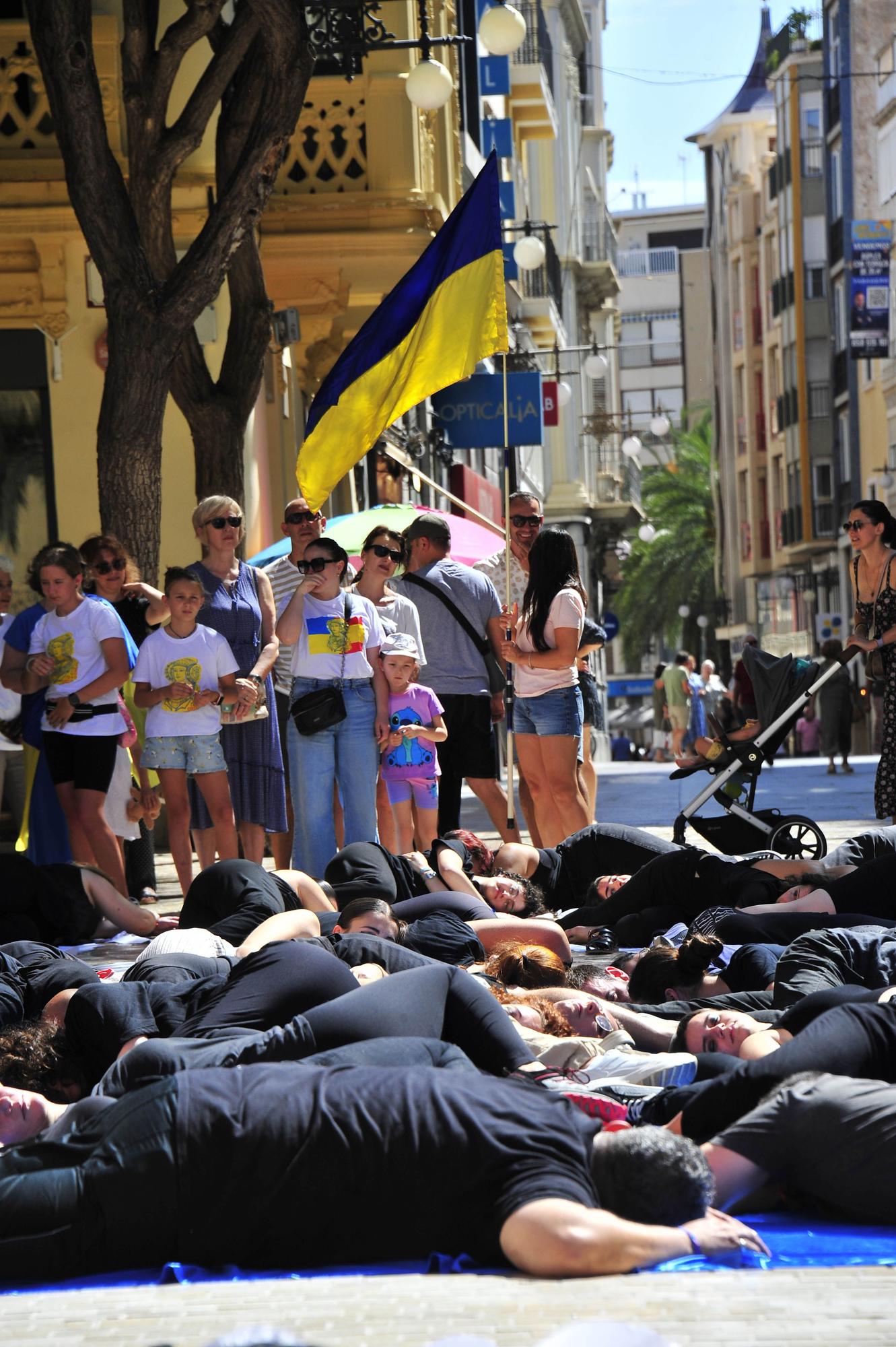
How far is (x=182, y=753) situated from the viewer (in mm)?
9508

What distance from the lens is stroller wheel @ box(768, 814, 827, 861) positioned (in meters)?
10.5

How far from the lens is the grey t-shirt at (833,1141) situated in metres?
4.25

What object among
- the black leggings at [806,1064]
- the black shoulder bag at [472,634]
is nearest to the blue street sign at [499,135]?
the black shoulder bag at [472,634]

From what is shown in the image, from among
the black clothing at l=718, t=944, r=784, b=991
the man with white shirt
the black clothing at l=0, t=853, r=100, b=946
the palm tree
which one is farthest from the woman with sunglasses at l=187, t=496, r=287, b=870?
the palm tree

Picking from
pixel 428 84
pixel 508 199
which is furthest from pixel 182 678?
pixel 508 199

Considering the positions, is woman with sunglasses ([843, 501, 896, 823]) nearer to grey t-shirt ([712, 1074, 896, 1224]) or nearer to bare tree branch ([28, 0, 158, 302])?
bare tree branch ([28, 0, 158, 302])

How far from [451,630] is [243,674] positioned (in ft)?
4.57

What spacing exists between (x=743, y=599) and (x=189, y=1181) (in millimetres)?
70666

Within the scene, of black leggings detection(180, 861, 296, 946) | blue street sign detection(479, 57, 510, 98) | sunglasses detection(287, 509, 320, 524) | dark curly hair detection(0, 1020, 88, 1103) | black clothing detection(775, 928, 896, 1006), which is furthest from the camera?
blue street sign detection(479, 57, 510, 98)

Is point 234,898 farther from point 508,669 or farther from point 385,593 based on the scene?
point 508,669

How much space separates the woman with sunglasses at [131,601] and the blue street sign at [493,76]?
885 inches

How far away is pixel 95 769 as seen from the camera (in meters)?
9.41

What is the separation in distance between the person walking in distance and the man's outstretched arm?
6.88 metres

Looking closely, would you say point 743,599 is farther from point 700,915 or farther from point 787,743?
point 700,915
